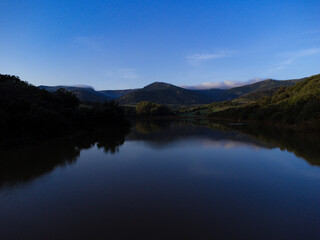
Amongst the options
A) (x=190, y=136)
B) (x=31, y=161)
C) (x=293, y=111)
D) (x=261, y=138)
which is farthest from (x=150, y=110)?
(x=31, y=161)

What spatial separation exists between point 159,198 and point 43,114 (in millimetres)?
25541

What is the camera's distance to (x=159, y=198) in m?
11.6

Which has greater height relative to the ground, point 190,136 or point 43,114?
point 43,114

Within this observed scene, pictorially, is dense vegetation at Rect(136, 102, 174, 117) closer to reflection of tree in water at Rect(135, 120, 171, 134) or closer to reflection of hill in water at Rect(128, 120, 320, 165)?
reflection of tree in water at Rect(135, 120, 171, 134)

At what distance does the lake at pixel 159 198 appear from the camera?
8.48 m

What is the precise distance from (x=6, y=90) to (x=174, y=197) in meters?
38.8

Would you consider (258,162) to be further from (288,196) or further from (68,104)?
(68,104)

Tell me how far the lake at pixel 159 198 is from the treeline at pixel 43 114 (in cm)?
841

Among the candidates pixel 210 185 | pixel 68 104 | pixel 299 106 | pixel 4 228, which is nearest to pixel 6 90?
pixel 68 104

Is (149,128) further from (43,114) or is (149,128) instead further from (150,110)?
(150,110)

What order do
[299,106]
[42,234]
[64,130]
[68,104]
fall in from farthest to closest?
[299,106]
[68,104]
[64,130]
[42,234]

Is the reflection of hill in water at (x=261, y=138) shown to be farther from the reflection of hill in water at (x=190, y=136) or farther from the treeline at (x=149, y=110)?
the treeline at (x=149, y=110)

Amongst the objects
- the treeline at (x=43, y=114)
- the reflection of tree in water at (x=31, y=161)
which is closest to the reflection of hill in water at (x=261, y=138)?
the treeline at (x=43, y=114)

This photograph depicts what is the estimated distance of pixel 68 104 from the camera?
4869 cm
